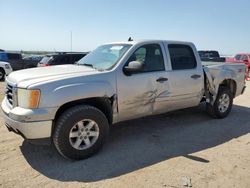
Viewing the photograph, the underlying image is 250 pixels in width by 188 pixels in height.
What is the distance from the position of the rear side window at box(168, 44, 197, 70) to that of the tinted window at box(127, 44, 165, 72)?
31cm

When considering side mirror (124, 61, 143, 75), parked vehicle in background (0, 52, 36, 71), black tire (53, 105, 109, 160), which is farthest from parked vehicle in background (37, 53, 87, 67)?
black tire (53, 105, 109, 160)

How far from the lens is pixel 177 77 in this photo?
5.68 m

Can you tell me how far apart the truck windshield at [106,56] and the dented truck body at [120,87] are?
103 millimetres

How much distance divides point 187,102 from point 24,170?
3.55 m

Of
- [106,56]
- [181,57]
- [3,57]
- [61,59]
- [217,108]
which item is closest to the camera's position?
[106,56]

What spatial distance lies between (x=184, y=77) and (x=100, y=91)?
210 centimetres

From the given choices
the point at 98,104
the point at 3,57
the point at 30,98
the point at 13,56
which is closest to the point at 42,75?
the point at 30,98

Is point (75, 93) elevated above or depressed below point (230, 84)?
above

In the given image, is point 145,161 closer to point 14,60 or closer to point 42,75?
point 42,75

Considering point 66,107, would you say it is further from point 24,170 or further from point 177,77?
point 177,77

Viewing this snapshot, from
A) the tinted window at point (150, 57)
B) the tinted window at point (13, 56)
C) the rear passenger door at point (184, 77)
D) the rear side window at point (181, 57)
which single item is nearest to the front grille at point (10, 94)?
the tinted window at point (150, 57)

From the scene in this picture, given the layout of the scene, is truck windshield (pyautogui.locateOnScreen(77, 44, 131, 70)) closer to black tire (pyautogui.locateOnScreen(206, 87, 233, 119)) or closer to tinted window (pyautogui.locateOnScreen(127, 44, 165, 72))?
tinted window (pyautogui.locateOnScreen(127, 44, 165, 72))

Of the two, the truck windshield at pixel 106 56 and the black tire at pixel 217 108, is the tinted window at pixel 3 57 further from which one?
the black tire at pixel 217 108

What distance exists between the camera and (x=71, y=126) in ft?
13.8
